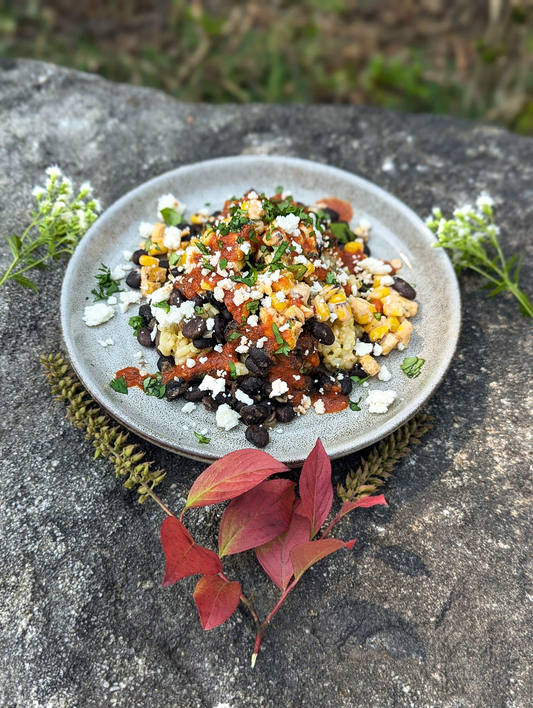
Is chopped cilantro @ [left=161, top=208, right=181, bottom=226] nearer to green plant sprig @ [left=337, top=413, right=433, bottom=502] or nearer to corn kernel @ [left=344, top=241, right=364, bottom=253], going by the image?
corn kernel @ [left=344, top=241, right=364, bottom=253]

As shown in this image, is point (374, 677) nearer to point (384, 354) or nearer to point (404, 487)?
point (404, 487)

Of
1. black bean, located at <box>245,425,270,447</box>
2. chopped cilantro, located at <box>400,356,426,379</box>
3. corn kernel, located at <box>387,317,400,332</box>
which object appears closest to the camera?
black bean, located at <box>245,425,270,447</box>

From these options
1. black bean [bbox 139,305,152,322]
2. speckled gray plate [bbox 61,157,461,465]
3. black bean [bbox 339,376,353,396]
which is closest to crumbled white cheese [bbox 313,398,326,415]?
speckled gray plate [bbox 61,157,461,465]

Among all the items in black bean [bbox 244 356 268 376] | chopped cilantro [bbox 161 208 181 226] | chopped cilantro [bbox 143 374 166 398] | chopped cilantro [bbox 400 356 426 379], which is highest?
chopped cilantro [bbox 161 208 181 226]

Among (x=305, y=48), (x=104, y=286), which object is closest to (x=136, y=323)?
(x=104, y=286)

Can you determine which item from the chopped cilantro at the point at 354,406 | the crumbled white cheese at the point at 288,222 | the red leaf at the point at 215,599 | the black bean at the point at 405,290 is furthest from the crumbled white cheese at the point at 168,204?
the red leaf at the point at 215,599

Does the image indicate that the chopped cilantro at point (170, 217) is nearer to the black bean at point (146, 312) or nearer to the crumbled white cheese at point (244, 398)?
the black bean at point (146, 312)
